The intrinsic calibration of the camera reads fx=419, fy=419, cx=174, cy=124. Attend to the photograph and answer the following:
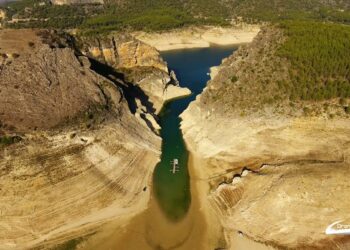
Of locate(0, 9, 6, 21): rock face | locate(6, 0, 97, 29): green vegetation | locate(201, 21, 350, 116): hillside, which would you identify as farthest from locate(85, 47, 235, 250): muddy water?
locate(0, 9, 6, 21): rock face

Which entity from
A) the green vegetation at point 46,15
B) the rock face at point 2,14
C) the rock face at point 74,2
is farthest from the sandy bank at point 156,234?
the rock face at point 74,2

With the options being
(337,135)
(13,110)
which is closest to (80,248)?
(13,110)

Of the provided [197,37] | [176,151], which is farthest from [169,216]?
[197,37]

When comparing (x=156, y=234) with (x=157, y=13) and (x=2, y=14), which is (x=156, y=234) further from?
(x=2, y=14)

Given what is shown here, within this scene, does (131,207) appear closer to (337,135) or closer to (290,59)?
(337,135)

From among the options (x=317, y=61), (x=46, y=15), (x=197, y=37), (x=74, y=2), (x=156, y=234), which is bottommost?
(x=156, y=234)

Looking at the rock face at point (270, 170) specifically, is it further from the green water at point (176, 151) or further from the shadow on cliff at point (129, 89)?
the shadow on cliff at point (129, 89)
